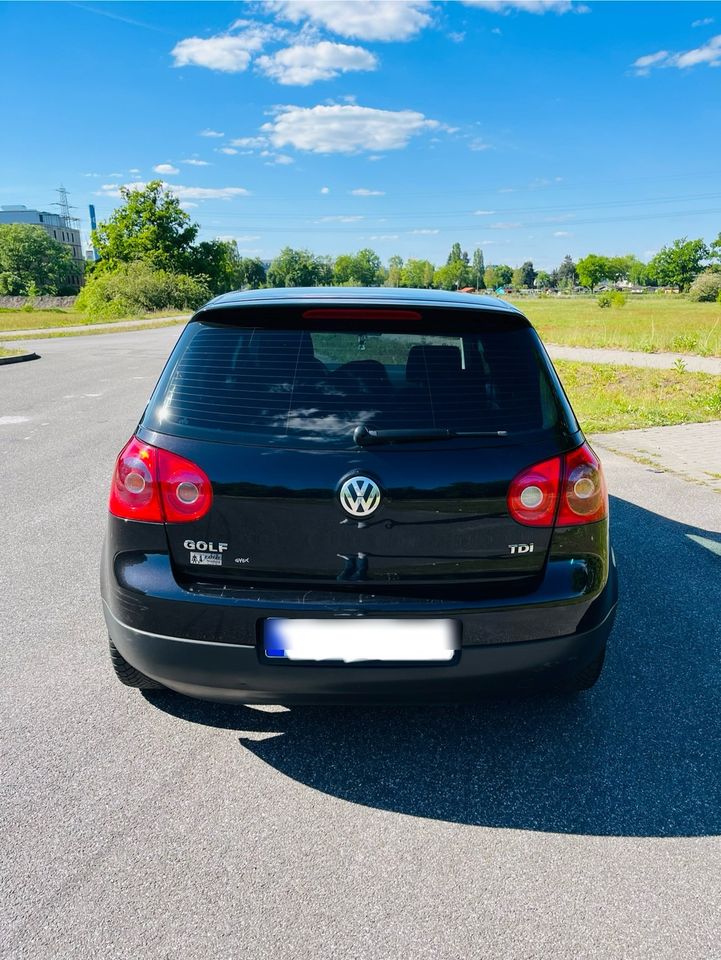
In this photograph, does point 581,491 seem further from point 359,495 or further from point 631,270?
point 631,270

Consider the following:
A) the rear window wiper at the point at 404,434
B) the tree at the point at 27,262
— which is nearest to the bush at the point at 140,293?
the tree at the point at 27,262

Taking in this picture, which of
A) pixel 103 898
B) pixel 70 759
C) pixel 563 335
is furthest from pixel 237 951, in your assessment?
pixel 563 335

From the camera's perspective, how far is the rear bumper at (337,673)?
8.09ft

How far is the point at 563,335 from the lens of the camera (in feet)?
85.5

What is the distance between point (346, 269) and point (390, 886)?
170862 millimetres

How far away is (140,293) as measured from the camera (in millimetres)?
63281

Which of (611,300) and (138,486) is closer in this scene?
(138,486)

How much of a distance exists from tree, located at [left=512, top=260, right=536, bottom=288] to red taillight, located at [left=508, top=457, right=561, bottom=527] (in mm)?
193593

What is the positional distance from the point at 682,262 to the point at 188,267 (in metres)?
89.4

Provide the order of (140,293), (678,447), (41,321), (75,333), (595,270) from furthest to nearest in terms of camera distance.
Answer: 1. (595,270)
2. (140,293)
3. (41,321)
4. (75,333)
5. (678,447)

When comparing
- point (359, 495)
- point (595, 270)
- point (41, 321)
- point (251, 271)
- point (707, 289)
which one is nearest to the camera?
point (359, 495)

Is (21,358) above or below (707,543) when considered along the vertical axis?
below

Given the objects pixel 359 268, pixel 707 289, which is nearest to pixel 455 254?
pixel 359 268

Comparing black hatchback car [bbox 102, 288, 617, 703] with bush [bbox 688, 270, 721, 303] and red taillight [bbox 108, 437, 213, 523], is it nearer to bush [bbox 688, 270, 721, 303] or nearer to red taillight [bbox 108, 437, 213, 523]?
red taillight [bbox 108, 437, 213, 523]
